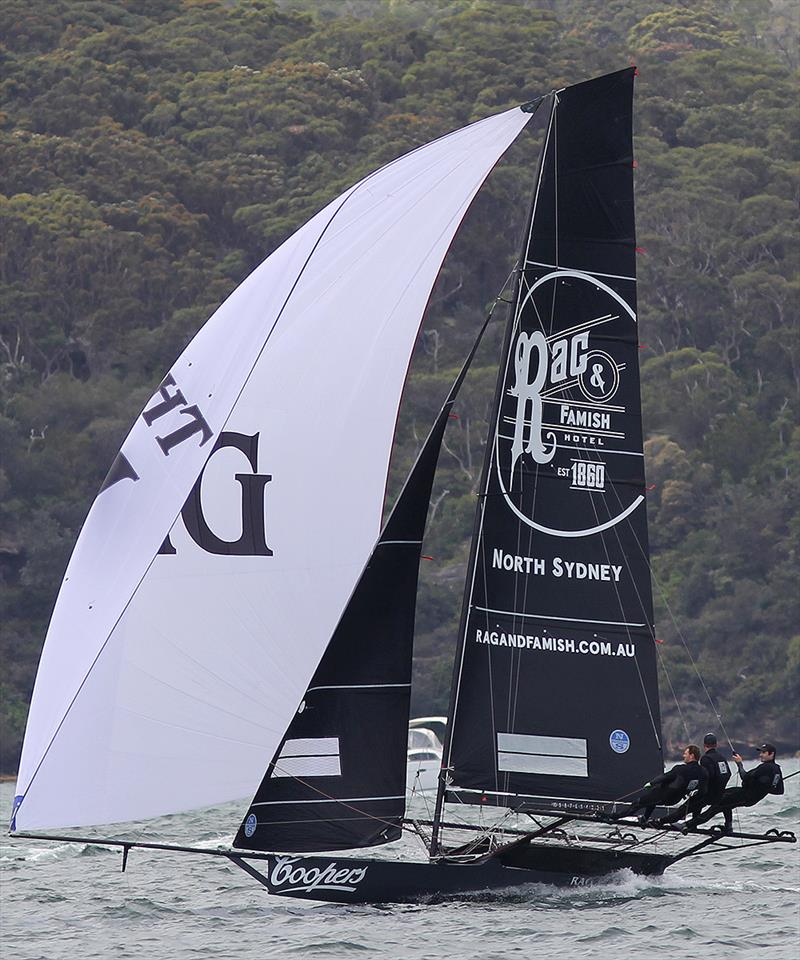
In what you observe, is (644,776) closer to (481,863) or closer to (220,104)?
(481,863)

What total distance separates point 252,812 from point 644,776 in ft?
9.59

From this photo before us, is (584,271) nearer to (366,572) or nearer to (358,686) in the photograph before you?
(366,572)

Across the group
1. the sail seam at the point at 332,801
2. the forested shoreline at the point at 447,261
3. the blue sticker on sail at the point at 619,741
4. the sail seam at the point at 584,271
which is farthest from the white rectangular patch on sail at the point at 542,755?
the forested shoreline at the point at 447,261

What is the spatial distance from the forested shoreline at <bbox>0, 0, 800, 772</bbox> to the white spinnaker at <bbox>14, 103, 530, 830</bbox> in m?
30.9

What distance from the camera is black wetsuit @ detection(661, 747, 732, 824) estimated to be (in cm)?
1389

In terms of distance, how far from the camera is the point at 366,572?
1376cm

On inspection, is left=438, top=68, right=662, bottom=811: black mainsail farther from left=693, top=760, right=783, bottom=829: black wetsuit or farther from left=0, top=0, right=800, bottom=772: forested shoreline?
left=0, top=0, right=800, bottom=772: forested shoreline

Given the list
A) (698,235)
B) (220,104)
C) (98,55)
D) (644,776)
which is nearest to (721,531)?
(698,235)

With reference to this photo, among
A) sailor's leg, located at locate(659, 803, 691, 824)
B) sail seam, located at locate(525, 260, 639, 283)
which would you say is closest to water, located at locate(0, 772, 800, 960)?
sailor's leg, located at locate(659, 803, 691, 824)

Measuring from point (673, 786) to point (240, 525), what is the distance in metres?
3.54

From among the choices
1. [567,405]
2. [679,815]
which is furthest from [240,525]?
[679,815]

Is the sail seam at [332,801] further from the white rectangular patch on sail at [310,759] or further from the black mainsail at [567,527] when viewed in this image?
the black mainsail at [567,527]

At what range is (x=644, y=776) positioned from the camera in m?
14.3

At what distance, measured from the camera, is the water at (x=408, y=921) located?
42.4 feet
